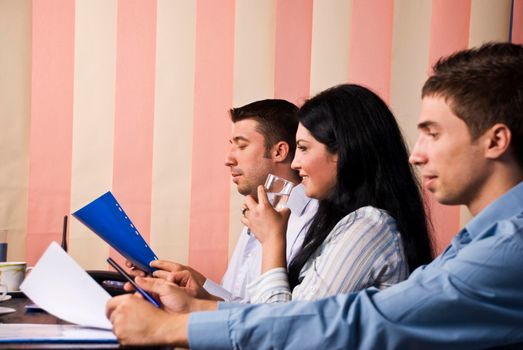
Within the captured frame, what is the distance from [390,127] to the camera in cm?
163

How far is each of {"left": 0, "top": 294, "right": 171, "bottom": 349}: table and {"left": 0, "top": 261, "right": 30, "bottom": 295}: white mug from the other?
64 millimetres

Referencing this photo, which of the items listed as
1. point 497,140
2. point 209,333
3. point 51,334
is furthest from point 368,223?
point 51,334

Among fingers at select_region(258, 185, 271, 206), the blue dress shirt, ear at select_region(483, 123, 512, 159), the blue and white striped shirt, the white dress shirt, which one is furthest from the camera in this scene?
the white dress shirt

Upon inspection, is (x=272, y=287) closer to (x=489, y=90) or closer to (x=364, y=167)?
(x=364, y=167)

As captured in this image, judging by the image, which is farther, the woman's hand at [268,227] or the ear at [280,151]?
the ear at [280,151]

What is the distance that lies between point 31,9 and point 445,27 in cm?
131

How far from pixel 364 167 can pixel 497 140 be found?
1.68ft

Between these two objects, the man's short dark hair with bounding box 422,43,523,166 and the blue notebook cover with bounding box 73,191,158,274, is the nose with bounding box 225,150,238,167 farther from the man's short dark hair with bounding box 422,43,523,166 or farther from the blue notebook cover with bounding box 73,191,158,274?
the man's short dark hair with bounding box 422,43,523,166

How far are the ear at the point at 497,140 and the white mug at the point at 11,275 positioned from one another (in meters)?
1.20

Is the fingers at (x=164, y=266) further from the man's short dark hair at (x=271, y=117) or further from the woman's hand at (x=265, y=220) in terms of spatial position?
the man's short dark hair at (x=271, y=117)

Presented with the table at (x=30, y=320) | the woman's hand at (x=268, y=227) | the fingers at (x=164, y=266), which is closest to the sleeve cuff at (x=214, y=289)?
the fingers at (x=164, y=266)

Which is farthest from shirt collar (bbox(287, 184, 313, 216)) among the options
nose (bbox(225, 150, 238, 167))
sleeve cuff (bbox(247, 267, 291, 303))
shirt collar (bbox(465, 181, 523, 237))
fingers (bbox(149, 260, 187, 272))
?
shirt collar (bbox(465, 181, 523, 237))

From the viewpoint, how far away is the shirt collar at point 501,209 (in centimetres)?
108

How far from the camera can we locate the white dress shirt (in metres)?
1.94
